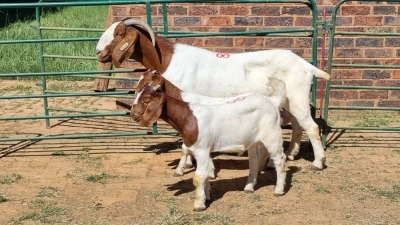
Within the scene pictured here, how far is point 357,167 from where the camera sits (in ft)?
23.4

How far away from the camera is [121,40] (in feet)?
22.1

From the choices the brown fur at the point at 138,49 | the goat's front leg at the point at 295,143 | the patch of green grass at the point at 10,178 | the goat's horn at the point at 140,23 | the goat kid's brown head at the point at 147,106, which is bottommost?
the patch of green grass at the point at 10,178

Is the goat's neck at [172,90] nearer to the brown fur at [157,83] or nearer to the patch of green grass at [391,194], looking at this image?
the brown fur at [157,83]

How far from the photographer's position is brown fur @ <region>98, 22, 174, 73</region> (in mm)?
6727

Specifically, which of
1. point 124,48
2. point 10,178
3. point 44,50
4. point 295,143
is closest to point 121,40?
point 124,48

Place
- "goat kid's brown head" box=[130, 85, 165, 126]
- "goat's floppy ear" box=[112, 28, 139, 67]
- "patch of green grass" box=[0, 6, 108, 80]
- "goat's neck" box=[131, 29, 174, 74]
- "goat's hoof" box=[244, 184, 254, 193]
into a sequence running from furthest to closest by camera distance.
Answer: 1. "patch of green grass" box=[0, 6, 108, 80]
2. "goat's neck" box=[131, 29, 174, 74]
3. "goat's floppy ear" box=[112, 28, 139, 67]
4. "goat's hoof" box=[244, 184, 254, 193]
5. "goat kid's brown head" box=[130, 85, 165, 126]

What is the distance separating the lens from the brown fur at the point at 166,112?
559 centimetres

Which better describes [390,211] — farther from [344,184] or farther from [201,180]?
[201,180]

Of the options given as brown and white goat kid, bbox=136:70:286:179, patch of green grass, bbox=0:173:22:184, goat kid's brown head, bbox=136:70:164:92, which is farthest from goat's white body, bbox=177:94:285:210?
patch of green grass, bbox=0:173:22:184

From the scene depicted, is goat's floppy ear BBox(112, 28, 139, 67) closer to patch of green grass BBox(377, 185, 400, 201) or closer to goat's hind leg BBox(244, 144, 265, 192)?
goat's hind leg BBox(244, 144, 265, 192)

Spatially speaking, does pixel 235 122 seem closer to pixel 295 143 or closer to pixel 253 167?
pixel 253 167

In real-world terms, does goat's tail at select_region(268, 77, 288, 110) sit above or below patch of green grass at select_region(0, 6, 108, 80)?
above

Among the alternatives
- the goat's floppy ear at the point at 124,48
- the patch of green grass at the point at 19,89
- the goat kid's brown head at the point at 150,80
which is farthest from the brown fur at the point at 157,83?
the patch of green grass at the point at 19,89

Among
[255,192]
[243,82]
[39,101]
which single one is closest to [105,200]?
[255,192]
